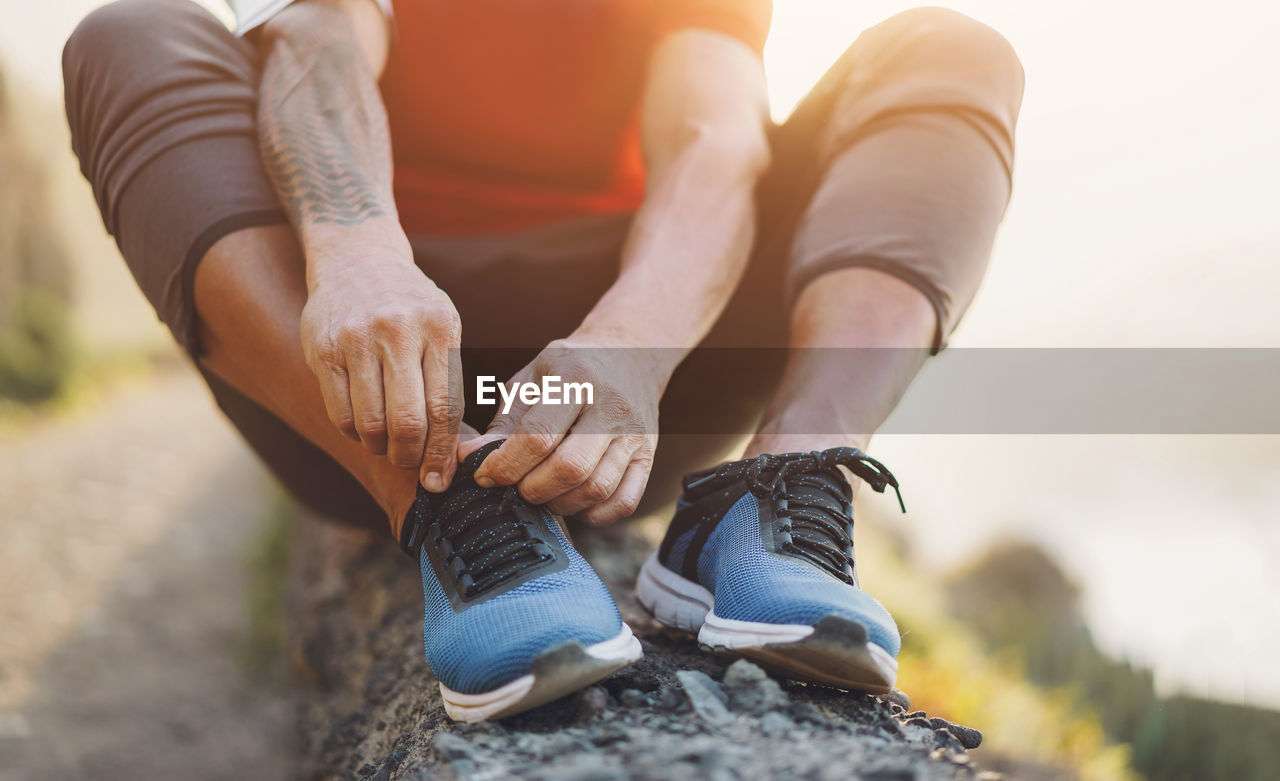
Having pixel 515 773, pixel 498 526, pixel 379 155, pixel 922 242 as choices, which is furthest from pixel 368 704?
pixel 922 242

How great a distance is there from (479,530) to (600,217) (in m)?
0.75

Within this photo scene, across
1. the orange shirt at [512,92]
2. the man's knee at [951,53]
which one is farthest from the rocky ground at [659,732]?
the man's knee at [951,53]

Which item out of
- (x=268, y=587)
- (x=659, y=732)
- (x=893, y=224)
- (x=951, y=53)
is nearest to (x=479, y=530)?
(x=659, y=732)

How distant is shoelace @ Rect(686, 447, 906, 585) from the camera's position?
1.07 metres

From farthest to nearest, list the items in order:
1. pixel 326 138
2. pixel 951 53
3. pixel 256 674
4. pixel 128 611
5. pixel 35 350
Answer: pixel 35 350, pixel 128 611, pixel 256 674, pixel 951 53, pixel 326 138

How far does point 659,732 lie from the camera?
885 millimetres

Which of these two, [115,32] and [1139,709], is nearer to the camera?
Answer: [115,32]

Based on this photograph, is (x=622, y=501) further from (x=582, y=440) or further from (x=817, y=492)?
(x=817, y=492)

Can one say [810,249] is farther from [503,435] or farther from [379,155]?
[379,155]

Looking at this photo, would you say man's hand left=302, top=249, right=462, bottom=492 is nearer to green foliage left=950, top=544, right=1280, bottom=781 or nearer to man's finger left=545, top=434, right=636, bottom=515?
man's finger left=545, top=434, right=636, bottom=515

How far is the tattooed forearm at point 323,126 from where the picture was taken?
1.17m

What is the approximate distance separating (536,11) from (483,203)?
362 millimetres

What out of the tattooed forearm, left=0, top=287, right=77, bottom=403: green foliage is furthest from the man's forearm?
left=0, top=287, right=77, bottom=403: green foliage

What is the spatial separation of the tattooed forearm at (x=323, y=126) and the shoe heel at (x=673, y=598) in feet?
2.11
